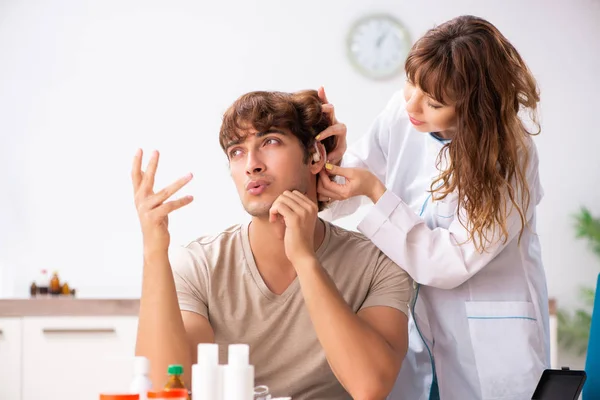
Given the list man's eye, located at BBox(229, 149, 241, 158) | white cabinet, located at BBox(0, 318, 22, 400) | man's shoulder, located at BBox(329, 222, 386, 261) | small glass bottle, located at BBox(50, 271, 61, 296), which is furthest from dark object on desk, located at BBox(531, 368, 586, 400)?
small glass bottle, located at BBox(50, 271, 61, 296)

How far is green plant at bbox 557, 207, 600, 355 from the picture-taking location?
4.03 m

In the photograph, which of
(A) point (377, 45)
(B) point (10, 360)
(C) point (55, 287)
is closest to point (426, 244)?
(B) point (10, 360)

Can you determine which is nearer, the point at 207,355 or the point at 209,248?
the point at 207,355

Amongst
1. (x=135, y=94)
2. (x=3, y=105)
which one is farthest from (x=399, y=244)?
(x=3, y=105)

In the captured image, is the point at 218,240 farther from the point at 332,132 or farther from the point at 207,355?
the point at 207,355

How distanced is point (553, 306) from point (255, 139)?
2.12 m

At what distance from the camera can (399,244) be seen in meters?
1.87

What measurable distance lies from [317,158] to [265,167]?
0.18 meters

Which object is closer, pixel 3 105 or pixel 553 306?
pixel 553 306

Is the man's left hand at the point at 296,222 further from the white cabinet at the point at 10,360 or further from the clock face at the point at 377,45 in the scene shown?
the clock face at the point at 377,45

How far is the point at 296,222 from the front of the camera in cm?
172

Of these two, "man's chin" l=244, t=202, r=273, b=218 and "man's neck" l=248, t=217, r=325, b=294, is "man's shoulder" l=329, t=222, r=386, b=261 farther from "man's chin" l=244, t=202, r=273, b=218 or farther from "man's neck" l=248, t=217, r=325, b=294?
"man's chin" l=244, t=202, r=273, b=218

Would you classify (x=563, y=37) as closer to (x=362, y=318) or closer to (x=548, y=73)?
(x=548, y=73)

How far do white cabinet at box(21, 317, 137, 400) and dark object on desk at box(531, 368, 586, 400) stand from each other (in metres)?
2.15
